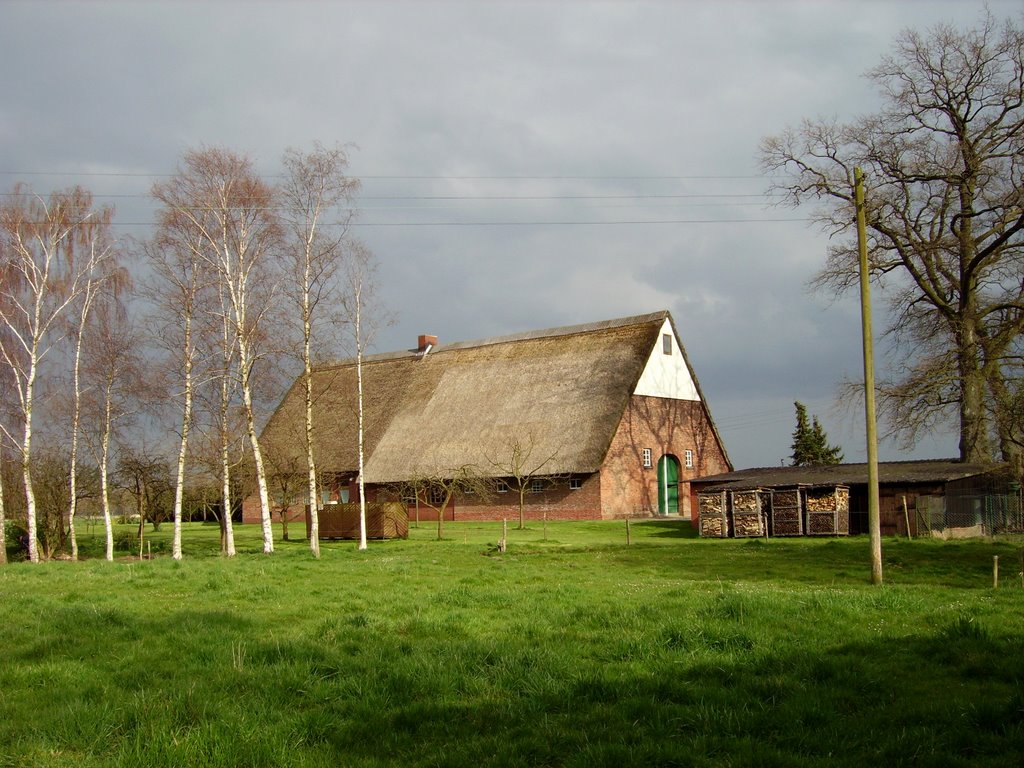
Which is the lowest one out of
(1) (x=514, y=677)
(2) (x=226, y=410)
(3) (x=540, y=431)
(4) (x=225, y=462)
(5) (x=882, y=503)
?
(5) (x=882, y=503)

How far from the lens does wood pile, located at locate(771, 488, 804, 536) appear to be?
34.2m

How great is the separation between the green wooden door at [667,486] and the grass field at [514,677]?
32.6 m

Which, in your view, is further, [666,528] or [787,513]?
[666,528]

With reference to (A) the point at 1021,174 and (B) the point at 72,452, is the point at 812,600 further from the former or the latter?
(A) the point at 1021,174

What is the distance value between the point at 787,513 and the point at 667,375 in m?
15.3

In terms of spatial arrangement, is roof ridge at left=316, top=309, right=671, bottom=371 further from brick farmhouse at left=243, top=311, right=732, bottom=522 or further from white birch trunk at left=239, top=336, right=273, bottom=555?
white birch trunk at left=239, top=336, right=273, bottom=555

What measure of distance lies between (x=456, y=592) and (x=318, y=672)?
5.71 metres

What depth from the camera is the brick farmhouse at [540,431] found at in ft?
146

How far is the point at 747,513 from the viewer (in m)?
35.0

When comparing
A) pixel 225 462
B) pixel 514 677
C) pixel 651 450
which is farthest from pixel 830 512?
pixel 514 677

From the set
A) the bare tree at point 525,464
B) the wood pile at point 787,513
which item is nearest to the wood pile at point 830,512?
the wood pile at point 787,513

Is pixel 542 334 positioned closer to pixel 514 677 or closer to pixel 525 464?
pixel 525 464

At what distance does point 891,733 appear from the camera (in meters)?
6.25

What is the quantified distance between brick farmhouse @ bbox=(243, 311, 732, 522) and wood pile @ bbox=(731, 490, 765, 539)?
5937 mm
